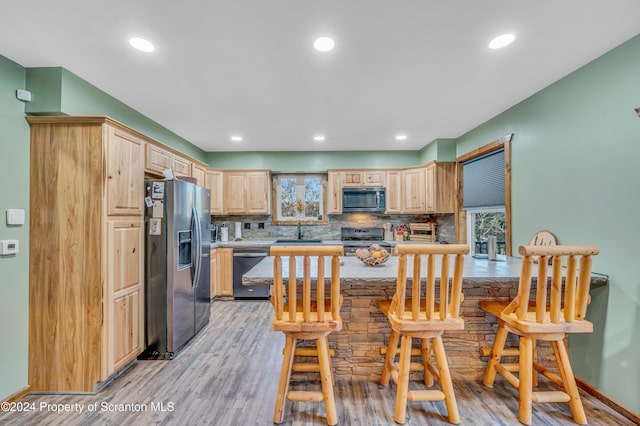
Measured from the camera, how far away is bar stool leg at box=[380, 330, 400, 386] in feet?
6.39

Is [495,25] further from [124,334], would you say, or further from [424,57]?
[124,334]

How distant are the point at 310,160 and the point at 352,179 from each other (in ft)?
2.73

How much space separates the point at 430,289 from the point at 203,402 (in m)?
1.79

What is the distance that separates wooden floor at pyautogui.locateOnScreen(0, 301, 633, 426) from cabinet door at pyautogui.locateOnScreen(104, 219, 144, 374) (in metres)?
0.24

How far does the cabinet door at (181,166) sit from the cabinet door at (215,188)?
80 cm

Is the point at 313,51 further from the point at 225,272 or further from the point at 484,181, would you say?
the point at 225,272

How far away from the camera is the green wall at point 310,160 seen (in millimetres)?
4754

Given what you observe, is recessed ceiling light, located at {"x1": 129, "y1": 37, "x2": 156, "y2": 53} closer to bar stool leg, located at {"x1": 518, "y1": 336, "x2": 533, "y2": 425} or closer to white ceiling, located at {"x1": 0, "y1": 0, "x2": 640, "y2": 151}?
white ceiling, located at {"x1": 0, "y1": 0, "x2": 640, "y2": 151}

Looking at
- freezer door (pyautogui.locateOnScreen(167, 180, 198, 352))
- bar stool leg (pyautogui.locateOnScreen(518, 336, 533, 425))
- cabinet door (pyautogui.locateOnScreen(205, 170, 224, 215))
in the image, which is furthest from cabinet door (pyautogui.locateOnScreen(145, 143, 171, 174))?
bar stool leg (pyautogui.locateOnScreen(518, 336, 533, 425))

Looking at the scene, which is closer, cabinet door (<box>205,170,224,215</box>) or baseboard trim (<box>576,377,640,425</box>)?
baseboard trim (<box>576,377,640,425</box>)

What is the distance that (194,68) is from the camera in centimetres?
210

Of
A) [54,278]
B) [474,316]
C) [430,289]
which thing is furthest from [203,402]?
[474,316]

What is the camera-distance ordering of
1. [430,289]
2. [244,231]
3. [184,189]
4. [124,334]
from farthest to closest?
[244,231] < [184,189] < [124,334] < [430,289]

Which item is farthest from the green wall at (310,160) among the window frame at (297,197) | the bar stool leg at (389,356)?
the bar stool leg at (389,356)
